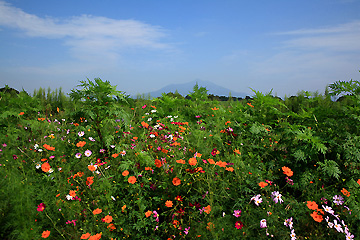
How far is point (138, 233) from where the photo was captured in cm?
279

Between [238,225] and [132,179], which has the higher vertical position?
[132,179]

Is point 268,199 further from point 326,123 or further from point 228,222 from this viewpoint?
point 326,123

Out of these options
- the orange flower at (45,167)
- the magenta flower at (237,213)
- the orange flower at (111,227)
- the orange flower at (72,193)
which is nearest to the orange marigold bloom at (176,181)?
the magenta flower at (237,213)

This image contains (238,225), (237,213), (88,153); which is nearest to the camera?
(238,225)

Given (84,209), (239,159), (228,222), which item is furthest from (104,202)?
(239,159)

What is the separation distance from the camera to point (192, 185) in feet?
10.4

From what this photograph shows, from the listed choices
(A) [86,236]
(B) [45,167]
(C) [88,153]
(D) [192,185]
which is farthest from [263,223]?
(B) [45,167]

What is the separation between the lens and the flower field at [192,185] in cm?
273

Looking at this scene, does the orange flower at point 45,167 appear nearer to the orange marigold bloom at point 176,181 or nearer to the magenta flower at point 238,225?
the orange marigold bloom at point 176,181

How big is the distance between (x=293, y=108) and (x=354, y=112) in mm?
4491

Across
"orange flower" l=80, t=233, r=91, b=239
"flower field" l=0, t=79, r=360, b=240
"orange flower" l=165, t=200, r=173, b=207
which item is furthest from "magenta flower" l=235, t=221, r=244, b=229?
"orange flower" l=80, t=233, r=91, b=239

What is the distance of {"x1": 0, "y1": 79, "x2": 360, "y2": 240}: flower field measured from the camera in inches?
108

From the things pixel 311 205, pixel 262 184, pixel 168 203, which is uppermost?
pixel 262 184

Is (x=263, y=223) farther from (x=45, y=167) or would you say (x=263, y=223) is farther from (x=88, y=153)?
(x=45, y=167)
